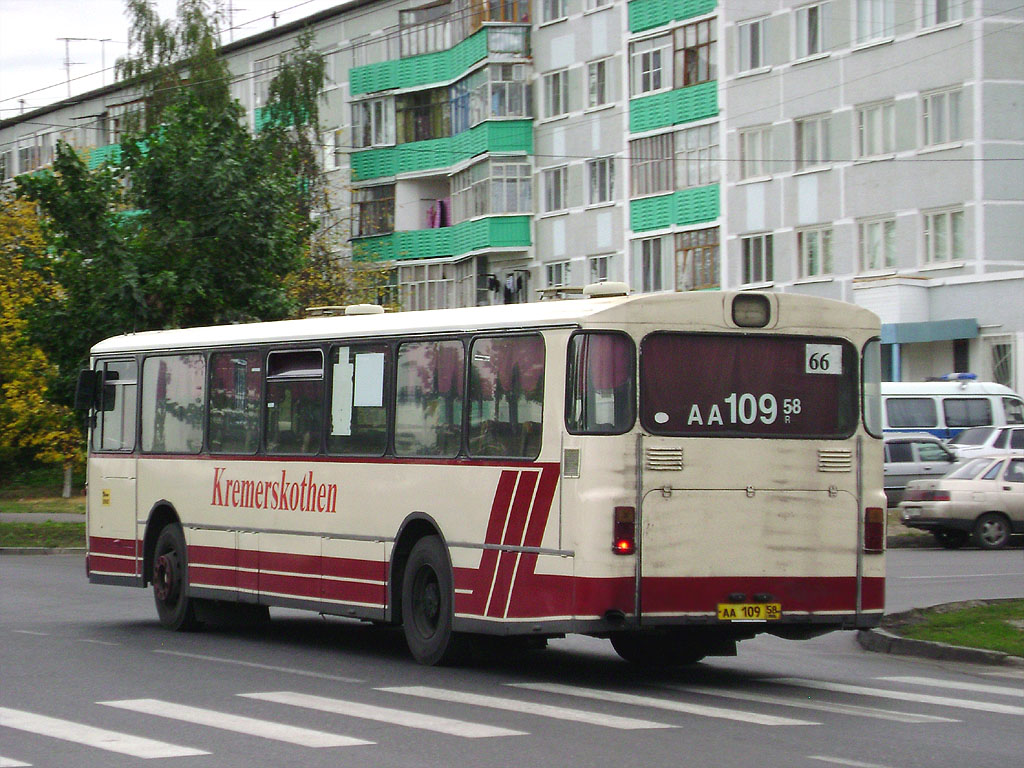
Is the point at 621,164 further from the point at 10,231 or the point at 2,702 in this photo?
the point at 2,702

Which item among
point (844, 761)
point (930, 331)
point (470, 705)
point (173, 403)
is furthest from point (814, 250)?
point (844, 761)

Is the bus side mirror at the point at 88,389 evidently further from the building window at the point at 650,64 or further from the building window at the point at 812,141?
the building window at the point at 650,64

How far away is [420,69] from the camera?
66.8 meters

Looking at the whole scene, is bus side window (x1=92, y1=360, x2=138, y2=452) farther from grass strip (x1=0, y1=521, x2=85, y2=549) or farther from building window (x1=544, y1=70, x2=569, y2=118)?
building window (x1=544, y1=70, x2=569, y2=118)

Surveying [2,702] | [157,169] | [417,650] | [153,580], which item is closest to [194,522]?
[153,580]

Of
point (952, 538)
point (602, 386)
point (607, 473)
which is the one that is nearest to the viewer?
point (607, 473)

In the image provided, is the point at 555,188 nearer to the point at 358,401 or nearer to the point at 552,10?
the point at 552,10

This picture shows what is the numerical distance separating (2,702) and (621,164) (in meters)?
47.7

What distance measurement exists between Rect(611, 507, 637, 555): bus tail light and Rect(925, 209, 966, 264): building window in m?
36.3

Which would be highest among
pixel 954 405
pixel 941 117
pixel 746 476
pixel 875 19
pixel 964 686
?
pixel 875 19

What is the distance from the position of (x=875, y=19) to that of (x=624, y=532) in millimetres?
39237

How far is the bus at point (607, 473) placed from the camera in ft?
42.9

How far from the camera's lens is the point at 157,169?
35.8 meters

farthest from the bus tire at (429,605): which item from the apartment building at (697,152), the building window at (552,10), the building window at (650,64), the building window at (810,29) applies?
the building window at (552,10)
